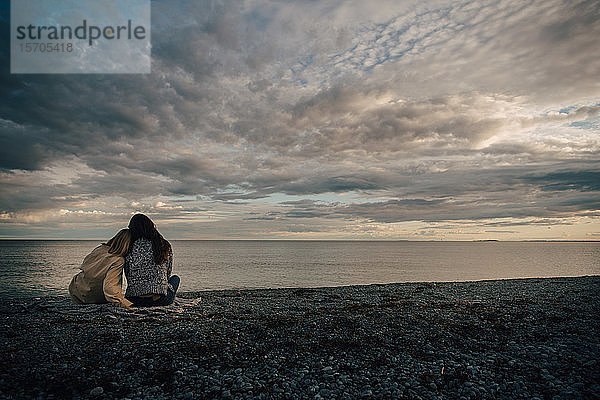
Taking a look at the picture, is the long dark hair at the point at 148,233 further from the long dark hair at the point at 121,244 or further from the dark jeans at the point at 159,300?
the dark jeans at the point at 159,300

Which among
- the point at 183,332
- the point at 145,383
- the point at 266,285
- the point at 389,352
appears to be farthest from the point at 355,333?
the point at 266,285

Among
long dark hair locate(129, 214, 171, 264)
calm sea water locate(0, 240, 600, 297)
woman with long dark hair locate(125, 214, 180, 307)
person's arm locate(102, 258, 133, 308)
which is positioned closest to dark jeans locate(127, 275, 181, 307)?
woman with long dark hair locate(125, 214, 180, 307)

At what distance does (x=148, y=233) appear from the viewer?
11945 millimetres

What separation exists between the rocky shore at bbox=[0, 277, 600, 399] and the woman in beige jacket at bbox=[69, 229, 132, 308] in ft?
2.55

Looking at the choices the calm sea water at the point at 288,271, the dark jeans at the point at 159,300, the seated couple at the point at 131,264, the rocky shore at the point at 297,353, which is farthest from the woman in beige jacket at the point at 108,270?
the calm sea water at the point at 288,271

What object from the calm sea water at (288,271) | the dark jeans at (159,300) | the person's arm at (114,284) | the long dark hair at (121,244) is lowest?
the calm sea water at (288,271)

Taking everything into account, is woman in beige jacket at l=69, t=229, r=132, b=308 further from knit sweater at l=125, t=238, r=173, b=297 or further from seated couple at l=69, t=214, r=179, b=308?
knit sweater at l=125, t=238, r=173, b=297

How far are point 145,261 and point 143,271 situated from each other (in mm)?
452

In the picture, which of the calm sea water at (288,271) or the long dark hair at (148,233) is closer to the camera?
the long dark hair at (148,233)

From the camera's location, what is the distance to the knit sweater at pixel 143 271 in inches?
468

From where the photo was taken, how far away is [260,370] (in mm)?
8211

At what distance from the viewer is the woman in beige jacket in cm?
1180

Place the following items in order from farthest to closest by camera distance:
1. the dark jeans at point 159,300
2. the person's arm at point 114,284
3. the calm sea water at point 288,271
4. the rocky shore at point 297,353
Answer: the calm sea water at point 288,271, the dark jeans at point 159,300, the person's arm at point 114,284, the rocky shore at point 297,353

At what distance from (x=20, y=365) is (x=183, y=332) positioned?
404 cm
